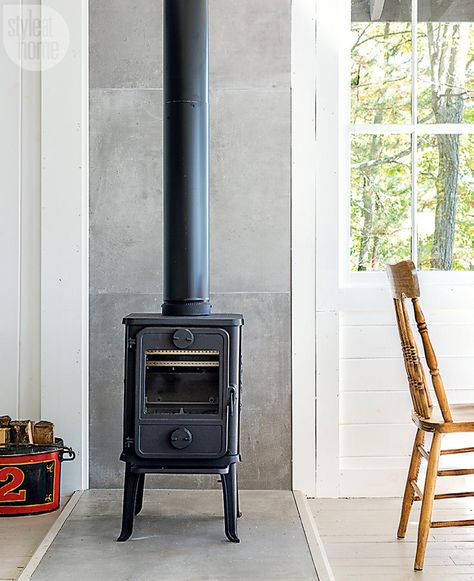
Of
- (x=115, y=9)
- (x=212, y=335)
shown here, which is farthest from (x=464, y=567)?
(x=115, y=9)

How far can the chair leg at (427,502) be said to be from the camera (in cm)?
274

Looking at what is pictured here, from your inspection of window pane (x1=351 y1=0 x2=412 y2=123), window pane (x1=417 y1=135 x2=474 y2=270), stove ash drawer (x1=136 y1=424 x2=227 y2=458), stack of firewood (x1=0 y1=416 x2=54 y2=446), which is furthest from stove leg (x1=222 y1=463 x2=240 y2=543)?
window pane (x1=351 y1=0 x2=412 y2=123)

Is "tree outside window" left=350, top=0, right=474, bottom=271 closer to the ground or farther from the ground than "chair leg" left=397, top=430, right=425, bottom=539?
farther from the ground

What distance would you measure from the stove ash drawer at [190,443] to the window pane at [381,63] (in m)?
1.53

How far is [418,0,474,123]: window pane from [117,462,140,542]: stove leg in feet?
6.29

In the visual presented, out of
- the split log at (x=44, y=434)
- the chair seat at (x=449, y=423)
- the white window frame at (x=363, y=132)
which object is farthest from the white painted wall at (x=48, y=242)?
the chair seat at (x=449, y=423)

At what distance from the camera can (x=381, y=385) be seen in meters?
Answer: 3.66

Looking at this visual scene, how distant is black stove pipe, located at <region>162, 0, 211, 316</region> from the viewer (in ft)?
10.3

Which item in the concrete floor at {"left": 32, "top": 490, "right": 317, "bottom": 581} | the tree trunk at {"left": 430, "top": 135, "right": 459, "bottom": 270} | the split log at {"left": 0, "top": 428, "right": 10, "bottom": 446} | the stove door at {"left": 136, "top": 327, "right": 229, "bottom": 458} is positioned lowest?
the concrete floor at {"left": 32, "top": 490, "right": 317, "bottom": 581}

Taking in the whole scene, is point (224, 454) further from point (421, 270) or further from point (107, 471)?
point (421, 270)

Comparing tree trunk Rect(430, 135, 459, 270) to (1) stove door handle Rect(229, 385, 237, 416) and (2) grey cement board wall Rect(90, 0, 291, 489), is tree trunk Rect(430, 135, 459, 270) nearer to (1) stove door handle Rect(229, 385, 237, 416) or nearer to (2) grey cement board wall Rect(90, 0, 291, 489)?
(2) grey cement board wall Rect(90, 0, 291, 489)

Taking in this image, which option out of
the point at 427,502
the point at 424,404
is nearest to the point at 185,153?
the point at 424,404

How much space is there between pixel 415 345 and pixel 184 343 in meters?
0.77

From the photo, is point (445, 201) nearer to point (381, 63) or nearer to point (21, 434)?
point (381, 63)
